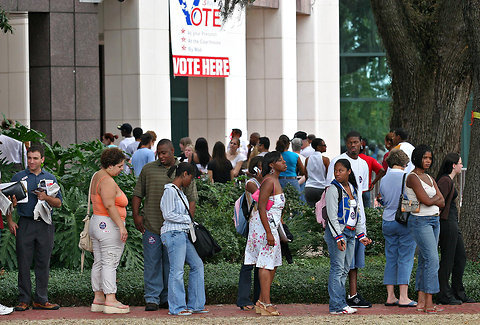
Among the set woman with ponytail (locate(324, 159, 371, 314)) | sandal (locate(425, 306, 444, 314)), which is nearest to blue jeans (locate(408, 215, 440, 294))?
sandal (locate(425, 306, 444, 314))

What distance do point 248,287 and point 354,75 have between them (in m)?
30.6

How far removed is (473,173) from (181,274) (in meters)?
4.49

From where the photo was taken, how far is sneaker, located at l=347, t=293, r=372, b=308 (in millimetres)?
11023

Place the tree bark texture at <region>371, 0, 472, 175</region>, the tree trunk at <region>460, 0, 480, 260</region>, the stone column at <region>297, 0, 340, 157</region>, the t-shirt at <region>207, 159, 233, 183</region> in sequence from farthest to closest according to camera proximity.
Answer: the stone column at <region>297, 0, 340, 157</region>
the t-shirt at <region>207, 159, 233, 183</region>
the tree bark texture at <region>371, 0, 472, 175</region>
the tree trunk at <region>460, 0, 480, 260</region>

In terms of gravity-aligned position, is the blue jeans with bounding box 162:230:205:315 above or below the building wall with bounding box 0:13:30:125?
below

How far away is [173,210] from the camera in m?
10.2

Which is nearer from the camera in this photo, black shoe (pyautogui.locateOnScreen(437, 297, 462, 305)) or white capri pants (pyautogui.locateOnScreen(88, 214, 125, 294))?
white capri pants (pyautogui.locateOnScreen(88, 214, 125, 294))

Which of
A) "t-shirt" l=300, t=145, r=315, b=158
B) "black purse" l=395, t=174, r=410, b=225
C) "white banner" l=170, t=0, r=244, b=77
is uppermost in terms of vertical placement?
"white banner" l=170, t=0, r=244, b=77

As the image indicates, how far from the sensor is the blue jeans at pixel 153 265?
1063 cm

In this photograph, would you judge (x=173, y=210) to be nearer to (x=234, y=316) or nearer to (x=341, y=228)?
(x=234, y=316)

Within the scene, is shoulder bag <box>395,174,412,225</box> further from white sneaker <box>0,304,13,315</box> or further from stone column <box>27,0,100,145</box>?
stone column <box>27,0,100,145</box>

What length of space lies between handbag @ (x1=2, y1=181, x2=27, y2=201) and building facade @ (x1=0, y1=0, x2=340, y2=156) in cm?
1018

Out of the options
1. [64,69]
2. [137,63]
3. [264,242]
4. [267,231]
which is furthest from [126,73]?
[267,231]

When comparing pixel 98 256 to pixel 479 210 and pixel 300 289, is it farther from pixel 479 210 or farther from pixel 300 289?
pixel 479 210
